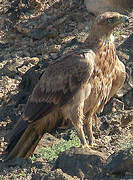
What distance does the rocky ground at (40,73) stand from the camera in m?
7.54

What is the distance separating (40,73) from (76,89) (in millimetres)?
2098

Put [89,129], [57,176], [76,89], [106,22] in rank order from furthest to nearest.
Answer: [89,129] → [106,22] → [76,89] → [57,176]

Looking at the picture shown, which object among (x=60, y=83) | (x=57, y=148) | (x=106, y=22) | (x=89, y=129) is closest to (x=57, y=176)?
(x=57, y=148)

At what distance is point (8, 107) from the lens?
11.4 metres

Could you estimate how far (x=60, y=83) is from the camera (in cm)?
927

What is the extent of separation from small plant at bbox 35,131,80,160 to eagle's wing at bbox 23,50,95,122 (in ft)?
1.77

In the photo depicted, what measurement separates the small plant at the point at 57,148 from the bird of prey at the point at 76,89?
197 millimetres

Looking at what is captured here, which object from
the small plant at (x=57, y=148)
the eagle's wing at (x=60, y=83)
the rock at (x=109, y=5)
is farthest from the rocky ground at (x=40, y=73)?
the eagle's wing at (x=60, y=83)

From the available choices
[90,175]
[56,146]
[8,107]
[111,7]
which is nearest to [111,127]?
[56,146]

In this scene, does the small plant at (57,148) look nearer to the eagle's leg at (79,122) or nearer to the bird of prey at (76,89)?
the bird of prey at (76,89)

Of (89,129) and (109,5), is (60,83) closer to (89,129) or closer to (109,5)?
(89,129)

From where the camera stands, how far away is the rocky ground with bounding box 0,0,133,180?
297 inches

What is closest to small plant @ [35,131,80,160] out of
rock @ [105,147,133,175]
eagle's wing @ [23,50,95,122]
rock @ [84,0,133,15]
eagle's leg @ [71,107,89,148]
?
eagle's leg @ [71,107,89,148]

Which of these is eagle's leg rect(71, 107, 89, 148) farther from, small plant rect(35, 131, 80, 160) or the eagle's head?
the eagle's head
